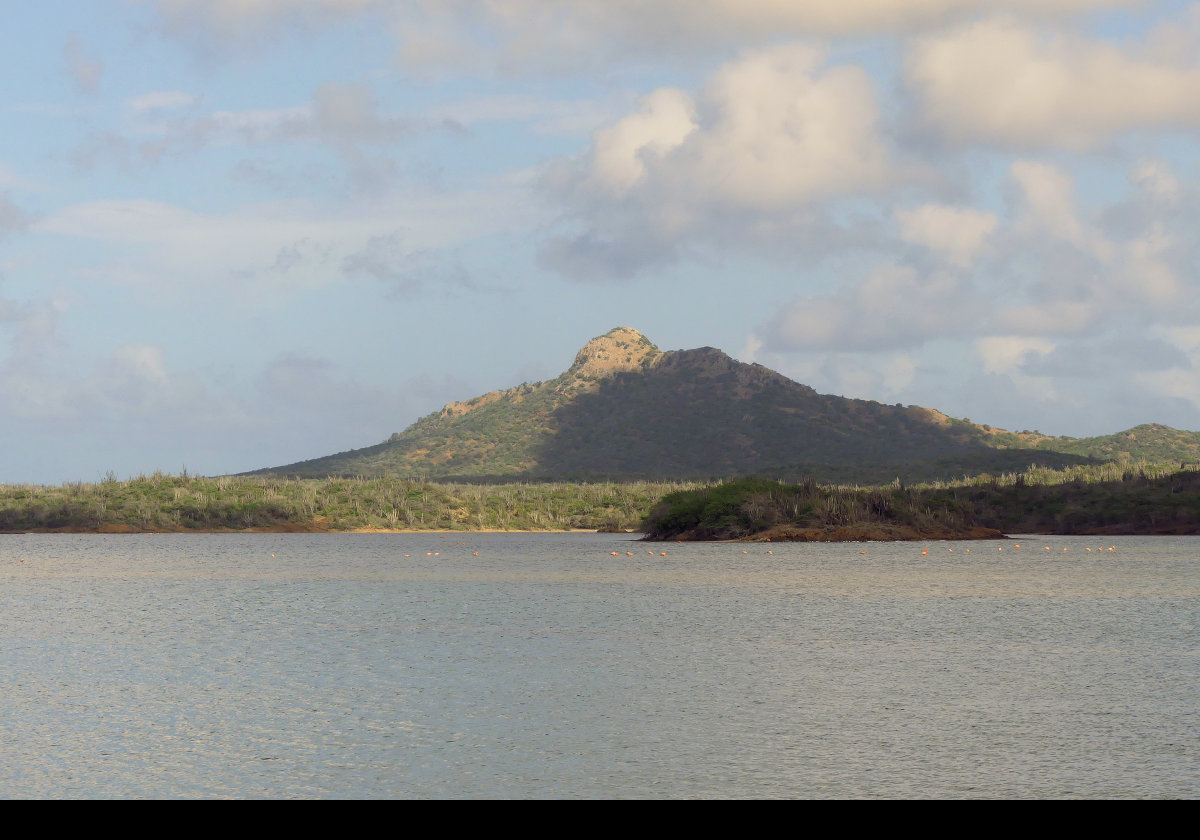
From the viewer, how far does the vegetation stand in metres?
65.4

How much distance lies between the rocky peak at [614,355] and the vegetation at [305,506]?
60.8 m

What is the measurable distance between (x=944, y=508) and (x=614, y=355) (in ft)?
305

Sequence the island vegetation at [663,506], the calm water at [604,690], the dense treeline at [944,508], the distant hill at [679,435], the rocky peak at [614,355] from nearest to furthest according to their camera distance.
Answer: the calm water at [604,690]
the dense treeline at [944,508]
the island vegetation at [663,506]
the distant hill at [679,435]
the rocky peak at [614,355]

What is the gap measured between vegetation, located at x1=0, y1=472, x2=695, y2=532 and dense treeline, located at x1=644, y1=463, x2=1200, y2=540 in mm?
16229

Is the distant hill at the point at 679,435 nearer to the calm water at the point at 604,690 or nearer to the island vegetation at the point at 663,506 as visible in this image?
the island vegetation at the point at 663,506

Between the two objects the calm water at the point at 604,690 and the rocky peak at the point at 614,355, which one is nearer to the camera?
the calm water at the point at 604,690

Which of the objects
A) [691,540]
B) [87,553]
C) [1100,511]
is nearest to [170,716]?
[87,553]

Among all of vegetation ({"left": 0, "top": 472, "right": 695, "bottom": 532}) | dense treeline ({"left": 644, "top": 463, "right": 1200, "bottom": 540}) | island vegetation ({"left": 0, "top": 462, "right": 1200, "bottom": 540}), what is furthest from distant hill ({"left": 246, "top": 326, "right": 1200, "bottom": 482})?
dense treeline ({"left": 644, "top": 463, "right": 1200, "bottom": 540})

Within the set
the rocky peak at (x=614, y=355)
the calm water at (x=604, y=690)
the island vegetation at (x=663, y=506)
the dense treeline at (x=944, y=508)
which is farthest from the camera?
the rocky peak at (x=614, y=355)

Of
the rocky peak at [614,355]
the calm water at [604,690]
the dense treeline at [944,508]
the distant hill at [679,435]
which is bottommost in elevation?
the calm water at [604,690]

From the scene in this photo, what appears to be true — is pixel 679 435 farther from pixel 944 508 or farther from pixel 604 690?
pixel 604 690

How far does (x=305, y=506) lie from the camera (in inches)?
2707

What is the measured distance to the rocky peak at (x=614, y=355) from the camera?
459ft

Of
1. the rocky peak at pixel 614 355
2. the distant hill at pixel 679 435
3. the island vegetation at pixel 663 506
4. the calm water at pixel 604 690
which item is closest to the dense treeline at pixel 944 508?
the island vegetation at pixel 663 506
